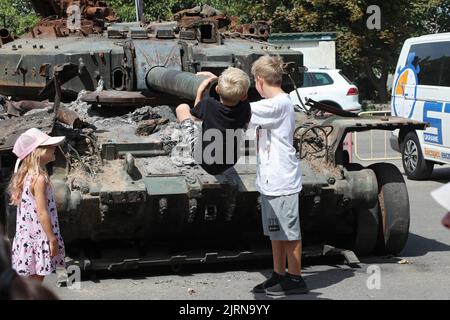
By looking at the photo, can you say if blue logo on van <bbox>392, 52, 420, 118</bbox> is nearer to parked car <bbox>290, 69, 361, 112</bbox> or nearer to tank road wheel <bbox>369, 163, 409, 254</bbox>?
tank road wheel <bbox>369, 163, 409, 254</bbox>

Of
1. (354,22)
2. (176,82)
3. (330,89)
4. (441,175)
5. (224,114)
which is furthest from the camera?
(354,22)

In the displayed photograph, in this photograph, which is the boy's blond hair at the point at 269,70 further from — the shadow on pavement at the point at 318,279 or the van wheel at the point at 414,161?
the van wheel at the point at 414,161

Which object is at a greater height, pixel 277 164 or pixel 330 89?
pixel 277 164

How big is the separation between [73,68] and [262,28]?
9.70 ft

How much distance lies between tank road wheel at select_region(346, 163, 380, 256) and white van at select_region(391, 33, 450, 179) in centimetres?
447

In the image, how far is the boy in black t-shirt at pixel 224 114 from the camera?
5.88 meters

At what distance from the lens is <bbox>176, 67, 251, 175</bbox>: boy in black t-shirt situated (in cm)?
588

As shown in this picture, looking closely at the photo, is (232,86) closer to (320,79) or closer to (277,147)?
(277,147)

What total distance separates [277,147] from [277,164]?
0.12 metres

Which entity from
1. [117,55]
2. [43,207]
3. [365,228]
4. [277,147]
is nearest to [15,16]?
[117,55]

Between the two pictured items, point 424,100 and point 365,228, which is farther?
point 424,100

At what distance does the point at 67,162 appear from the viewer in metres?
6.91

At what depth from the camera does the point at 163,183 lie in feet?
22.3
